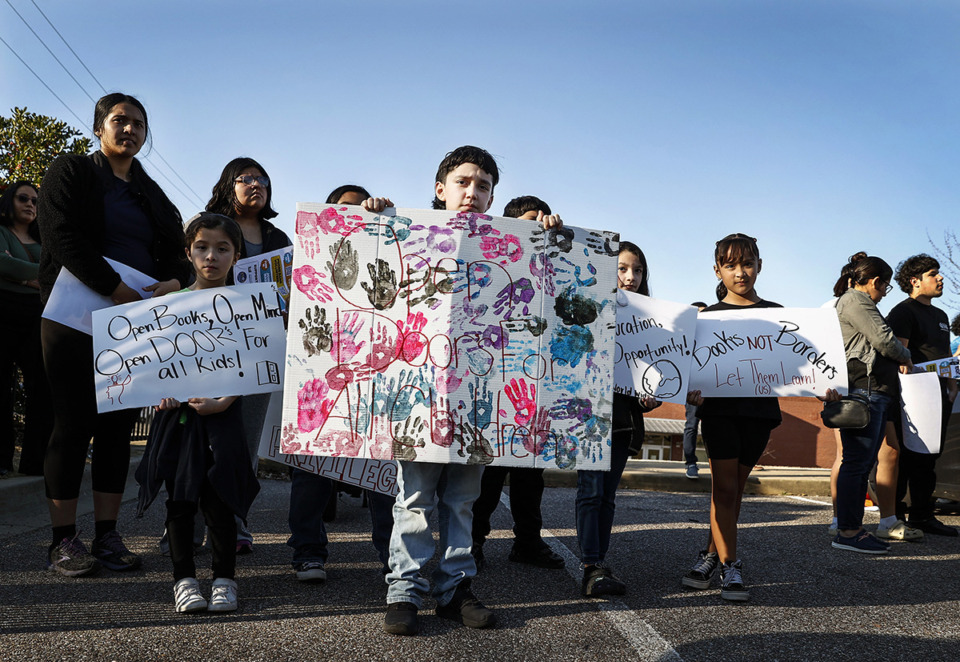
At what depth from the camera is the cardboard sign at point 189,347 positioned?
3244 millimetres

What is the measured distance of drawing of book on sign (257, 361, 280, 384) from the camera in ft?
10.9

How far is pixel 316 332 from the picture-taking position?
2975 millimetres

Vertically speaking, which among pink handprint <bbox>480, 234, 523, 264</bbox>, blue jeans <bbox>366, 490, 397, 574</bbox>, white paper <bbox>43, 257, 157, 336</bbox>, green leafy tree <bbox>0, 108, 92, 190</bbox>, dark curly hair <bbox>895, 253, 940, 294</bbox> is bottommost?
blue jeans <bbox>366, 490, 397, 574</bbox>

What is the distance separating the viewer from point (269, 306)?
3441 millimetres

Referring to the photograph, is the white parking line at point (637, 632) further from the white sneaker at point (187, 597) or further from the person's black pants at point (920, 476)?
the person's black pants at point (920, 476)

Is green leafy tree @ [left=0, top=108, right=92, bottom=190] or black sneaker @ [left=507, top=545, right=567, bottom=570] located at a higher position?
green leafy tree @ [left=0, top=108, right=92, bottom=190]

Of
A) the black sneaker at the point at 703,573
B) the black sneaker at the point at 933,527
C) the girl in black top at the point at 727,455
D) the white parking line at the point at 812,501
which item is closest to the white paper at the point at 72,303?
the girl in black top at the point at 727,455

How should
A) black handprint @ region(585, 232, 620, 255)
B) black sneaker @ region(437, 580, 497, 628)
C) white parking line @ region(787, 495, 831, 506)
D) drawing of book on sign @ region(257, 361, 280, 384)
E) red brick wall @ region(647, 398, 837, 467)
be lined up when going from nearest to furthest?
black sneaker @ region(437, 580, 497, 628) → black handprint @ region(585, 232, 620, 255) → drawing of book on sign @ region(257, 361, 280, 384) → white parking line @ region(787, 495, 831, 506) → red brick wall @ region(647, 398, 837, 467)

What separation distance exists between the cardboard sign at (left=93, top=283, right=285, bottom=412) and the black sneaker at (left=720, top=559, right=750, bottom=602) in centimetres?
226

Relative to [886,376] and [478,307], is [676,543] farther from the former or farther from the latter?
[478,307]

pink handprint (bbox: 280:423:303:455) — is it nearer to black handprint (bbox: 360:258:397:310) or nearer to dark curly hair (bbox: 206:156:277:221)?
black handprint (bbox: 360:258:397:310)

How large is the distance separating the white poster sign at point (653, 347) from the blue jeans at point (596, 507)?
282 mm

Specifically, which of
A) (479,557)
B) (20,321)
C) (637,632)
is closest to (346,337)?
(637,632)

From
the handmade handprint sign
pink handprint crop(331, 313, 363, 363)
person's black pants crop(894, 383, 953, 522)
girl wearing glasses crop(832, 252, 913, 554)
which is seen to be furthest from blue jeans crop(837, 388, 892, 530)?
pink handprint crop(331, 313, 363, 363)
